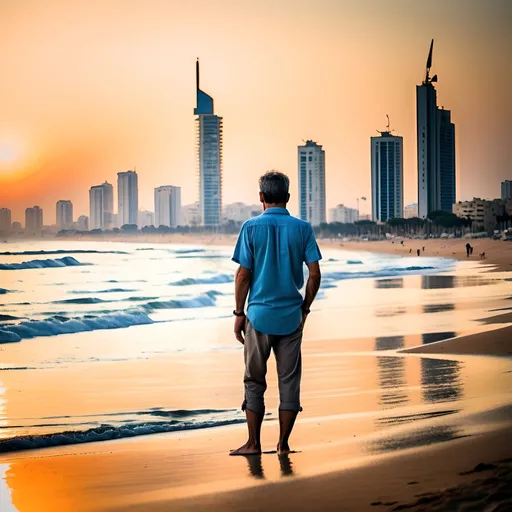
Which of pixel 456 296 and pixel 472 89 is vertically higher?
pixel 472 89

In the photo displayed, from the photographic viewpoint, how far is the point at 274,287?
2.69m

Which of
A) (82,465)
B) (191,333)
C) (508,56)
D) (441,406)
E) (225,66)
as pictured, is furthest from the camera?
(225,66)

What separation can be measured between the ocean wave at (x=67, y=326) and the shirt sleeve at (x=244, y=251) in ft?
21.9

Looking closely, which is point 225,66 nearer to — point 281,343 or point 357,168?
point 357,168

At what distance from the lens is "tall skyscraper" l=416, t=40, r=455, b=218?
5469cm

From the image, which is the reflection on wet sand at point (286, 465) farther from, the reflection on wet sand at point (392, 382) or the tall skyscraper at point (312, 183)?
the tall skyscraper at point (312, 183)

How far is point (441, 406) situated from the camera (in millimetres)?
3656

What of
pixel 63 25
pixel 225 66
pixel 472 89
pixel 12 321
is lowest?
pixel 12 321

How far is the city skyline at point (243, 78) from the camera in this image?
1325 centimetres

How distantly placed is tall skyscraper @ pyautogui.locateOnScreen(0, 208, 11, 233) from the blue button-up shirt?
27931mm

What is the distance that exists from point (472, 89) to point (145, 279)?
460 inches

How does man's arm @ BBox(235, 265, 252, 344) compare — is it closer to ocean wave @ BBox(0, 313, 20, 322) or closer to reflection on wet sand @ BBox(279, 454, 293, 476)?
reflection on wet sand @ BBox(279, 454, 293, 476)

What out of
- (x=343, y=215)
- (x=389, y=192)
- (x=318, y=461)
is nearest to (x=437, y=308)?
(x=318, y=461)

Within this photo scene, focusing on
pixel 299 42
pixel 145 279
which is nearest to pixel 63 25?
pixel 145 279
